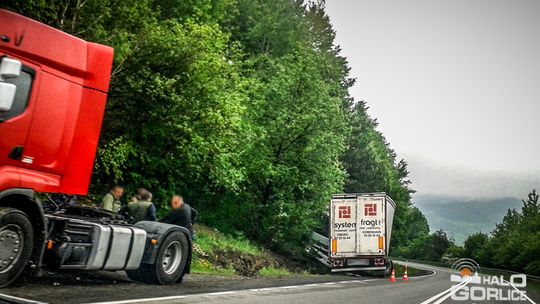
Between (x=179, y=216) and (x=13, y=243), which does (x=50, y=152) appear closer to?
(x=13, y=243)

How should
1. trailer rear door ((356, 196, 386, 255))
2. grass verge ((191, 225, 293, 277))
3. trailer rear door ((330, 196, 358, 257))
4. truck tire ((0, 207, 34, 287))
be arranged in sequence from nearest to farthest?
truck tire ((0, 207, 34, 287))
grass verge ((191, 225, 293, 277))
trailer rear door ((356, 196, 386, 255))
trailer rear door ((330, 196, 358, 257))

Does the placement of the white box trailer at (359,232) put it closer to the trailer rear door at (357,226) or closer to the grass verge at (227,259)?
the trailer rear door at (357,226)

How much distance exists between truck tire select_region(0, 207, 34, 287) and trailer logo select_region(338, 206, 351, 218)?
17.5 meters

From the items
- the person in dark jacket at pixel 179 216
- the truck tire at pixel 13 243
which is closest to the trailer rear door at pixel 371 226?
the person in dark jacket at pixel 179 216

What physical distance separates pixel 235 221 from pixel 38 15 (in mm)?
17090

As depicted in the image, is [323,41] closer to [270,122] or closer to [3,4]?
[270,122]

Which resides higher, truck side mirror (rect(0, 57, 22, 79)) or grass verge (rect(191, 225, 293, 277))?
truck side mirror (rect(0, 57, 22, 79))

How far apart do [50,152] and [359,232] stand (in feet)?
→ 57.1

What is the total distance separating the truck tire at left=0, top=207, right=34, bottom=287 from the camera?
640cm

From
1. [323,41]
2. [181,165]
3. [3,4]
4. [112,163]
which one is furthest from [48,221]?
[323,41]

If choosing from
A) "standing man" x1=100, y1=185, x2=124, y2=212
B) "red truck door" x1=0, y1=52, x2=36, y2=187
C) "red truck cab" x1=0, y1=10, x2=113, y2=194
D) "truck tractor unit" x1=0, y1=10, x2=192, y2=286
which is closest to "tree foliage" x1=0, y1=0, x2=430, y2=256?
"standing man" x1=100, y1=185, x2=124, y2=212

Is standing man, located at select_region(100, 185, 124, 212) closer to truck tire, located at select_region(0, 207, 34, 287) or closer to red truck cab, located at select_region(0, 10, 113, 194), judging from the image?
red truck cab, located at select_region(0, 10, 113, 194)

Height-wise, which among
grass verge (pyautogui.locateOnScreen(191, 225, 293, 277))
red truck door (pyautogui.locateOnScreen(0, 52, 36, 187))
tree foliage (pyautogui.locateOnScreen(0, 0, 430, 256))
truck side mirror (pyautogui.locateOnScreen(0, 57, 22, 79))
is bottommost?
grass verge (pyautogui.locateOnScreen(191, 225, 293, 277))

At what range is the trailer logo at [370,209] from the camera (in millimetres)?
22422
